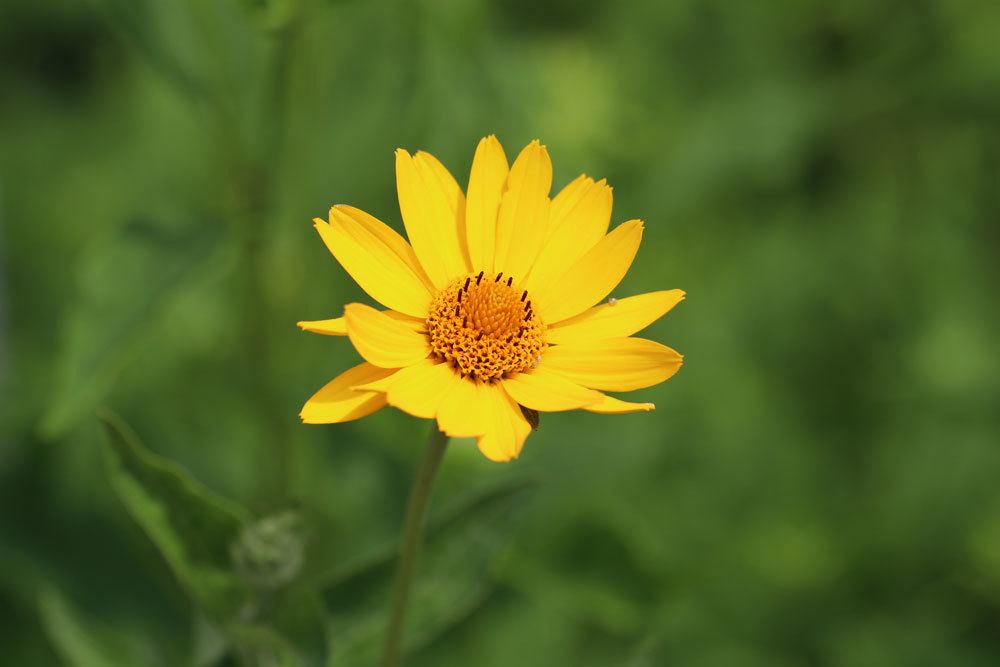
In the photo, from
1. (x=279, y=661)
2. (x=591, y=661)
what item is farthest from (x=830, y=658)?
(x=279, y=661)

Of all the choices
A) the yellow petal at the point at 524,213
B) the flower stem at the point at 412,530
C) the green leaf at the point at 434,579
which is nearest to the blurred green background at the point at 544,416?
the green leaf at the point at 434,579

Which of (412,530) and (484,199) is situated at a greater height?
(484,199)

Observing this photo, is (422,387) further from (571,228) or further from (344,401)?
(571,228)

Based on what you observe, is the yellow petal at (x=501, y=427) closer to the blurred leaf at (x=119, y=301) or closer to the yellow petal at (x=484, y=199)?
the yellow petal at (x=484, y=199)

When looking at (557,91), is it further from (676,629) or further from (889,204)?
(676,629)

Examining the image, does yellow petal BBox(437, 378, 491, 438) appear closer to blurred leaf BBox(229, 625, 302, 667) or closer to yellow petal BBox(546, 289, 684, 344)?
yellow petal BBox(546, 289, 684, 344)

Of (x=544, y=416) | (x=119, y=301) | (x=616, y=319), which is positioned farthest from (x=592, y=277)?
(x=544, y=416)
